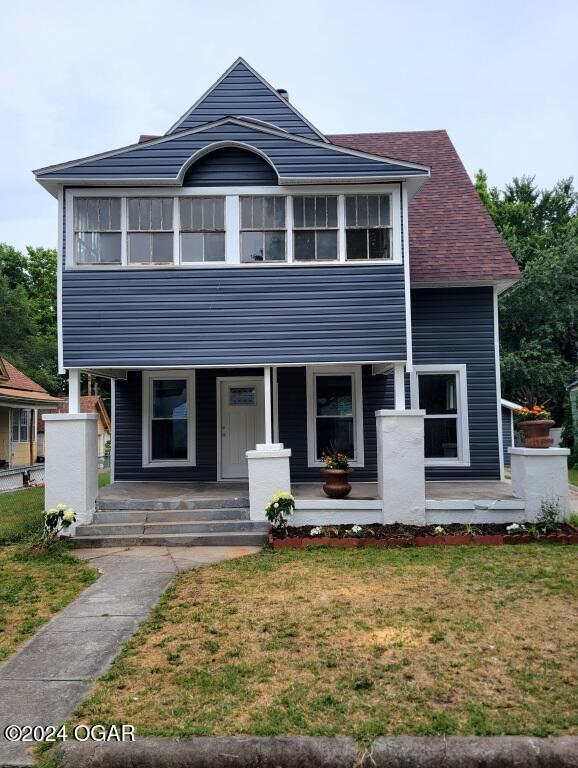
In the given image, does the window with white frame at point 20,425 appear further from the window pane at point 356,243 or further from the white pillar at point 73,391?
the window pane at point 356,243

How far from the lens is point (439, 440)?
11.3m

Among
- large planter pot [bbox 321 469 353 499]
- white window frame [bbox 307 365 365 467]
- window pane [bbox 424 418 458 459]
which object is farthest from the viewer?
window pane [bbox 424 418 458 459]

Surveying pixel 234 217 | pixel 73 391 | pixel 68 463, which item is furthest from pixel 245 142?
pixel 68 463

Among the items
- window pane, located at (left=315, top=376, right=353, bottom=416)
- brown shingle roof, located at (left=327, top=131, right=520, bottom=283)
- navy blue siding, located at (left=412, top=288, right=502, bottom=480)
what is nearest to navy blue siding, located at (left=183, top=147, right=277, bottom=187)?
brown shingle roof, located at (left=327, top=131, right=520, bottom=283)

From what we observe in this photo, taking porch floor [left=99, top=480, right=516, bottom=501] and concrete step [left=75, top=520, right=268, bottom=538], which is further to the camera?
porch floor [left=99, top=480, right=516, bottom=501]

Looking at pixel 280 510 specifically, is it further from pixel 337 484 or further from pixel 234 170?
pixel 234 170

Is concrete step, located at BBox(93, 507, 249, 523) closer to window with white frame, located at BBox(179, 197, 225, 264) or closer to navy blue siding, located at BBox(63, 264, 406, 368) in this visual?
navy blue siding, located at BBox(63, 264, 406, 368)

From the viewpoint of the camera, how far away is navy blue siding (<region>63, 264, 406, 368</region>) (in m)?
9.09

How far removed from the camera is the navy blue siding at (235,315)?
909cm

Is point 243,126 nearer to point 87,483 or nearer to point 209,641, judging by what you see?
point 87,483

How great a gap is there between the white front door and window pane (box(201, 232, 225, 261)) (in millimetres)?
2932

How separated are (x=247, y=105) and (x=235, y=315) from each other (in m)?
4.19

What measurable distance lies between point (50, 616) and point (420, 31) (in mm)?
11833

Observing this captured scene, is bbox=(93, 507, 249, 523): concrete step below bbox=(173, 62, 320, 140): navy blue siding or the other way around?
below
